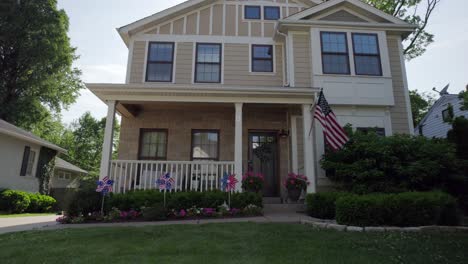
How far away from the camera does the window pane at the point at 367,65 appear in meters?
9.11

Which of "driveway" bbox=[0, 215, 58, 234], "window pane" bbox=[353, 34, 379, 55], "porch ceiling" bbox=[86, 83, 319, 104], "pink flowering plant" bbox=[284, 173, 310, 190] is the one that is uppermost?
"window pane" bbox=[353, 34, 379, 55]

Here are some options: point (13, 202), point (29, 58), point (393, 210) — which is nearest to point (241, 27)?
point (393, 210)

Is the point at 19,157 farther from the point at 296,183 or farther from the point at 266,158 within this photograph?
the point at 296,183

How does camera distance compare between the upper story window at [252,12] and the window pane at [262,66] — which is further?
the upper story window at [252,12]

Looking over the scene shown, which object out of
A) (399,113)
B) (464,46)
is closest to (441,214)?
(399,113)

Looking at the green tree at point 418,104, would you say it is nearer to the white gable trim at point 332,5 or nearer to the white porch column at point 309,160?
the white gable trim at point 332,5

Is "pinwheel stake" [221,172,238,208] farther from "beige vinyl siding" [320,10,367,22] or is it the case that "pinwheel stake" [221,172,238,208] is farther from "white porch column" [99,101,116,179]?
"beige vinyl siding" [320,10,367,22]

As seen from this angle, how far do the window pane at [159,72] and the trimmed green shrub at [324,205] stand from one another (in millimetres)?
6272

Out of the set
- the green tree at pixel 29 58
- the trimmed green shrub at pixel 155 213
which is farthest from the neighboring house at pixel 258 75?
the green tree at pixel 29 58

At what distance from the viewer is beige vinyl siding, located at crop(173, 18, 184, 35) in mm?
10344

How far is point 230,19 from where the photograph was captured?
10578 mm

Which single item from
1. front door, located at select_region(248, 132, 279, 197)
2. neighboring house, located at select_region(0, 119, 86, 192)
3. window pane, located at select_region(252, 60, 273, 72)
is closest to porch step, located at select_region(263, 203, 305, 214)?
front door, located at select_region(248, 132, 279, 197)

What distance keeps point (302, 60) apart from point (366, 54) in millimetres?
2114

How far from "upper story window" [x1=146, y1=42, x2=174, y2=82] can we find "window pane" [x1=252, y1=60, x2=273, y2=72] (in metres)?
2.96
